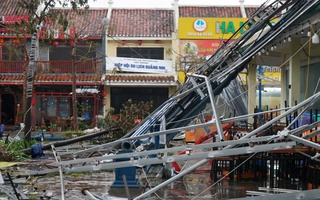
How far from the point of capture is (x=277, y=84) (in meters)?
36.7

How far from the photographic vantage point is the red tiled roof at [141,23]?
3875 centimetres

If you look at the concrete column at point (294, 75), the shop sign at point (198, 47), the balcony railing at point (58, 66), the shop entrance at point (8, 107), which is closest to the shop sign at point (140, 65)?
the balcony railing at point (58, 66)

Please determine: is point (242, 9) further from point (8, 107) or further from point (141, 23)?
point (8, 107)

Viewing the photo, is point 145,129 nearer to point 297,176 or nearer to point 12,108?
point 297,176

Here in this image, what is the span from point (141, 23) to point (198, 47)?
5.04 metres

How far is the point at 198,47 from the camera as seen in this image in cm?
3769

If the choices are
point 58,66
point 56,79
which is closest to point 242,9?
point 58,66

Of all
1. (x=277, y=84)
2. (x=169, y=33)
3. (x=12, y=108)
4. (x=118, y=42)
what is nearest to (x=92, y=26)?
(x=118, y=42)

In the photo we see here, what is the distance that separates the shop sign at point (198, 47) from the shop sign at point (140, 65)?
1332mm

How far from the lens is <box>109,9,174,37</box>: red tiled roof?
127 ft

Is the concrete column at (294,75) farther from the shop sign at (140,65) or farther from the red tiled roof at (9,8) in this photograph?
the red tiled roof at (9,8)

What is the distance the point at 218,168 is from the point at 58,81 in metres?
24.3

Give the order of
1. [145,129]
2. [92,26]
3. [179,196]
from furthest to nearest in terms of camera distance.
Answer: [92,26] → [145,129] → [179,196]

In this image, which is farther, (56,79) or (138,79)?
(56,79)
